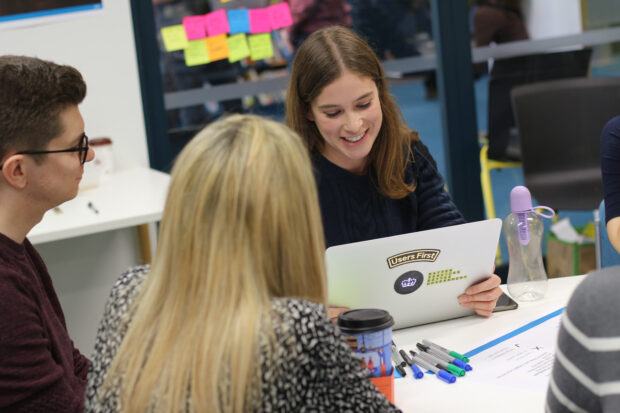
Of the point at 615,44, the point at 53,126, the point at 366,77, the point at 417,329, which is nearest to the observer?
the point at 53,126

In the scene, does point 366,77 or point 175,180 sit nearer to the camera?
point 175,180

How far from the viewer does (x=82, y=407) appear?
134cm

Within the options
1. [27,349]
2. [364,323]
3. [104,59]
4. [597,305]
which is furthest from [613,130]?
[104,59]

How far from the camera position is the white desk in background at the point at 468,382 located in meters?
1.32

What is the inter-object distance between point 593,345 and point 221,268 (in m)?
0.46

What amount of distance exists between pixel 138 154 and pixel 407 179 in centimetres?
148

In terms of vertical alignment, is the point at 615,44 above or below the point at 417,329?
above

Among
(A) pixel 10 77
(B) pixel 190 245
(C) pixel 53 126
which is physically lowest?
(B) pixel 190 245

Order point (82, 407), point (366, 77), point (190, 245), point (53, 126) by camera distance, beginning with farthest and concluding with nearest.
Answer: point (366, 77) → point (53, 126) → point (82, 407) → point (190, 245)

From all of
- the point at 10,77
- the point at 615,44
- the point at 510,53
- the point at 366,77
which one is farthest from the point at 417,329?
the point at 615,44

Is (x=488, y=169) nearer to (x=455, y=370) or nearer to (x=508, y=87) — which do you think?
(x=508, y=87)

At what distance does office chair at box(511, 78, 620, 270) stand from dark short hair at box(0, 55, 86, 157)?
246cm

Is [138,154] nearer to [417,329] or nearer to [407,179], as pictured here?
[407,179]

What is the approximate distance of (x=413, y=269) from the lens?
1.57m
